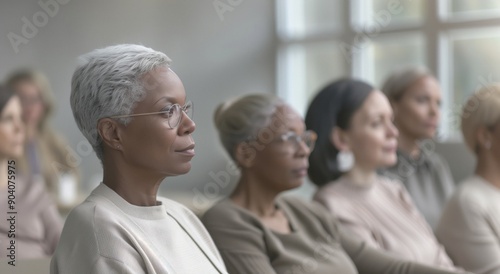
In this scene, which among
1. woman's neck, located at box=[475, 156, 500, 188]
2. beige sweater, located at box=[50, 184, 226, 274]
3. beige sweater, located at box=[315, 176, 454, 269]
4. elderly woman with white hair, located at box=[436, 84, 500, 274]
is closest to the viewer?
beige sweater, located at box=[50, 184, 226, 274]

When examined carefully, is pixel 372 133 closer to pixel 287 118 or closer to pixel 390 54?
pixel 287 118

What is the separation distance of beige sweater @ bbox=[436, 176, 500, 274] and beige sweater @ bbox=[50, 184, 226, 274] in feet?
5.36

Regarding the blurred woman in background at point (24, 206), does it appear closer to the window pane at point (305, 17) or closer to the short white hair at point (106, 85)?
the short white hair at point (106, 85)

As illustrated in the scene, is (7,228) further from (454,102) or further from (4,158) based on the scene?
(454,102)

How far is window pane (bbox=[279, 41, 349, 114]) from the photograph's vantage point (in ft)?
22.3

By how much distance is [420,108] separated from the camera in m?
3.86

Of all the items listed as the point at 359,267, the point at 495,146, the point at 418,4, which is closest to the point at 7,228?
the point at 359,267

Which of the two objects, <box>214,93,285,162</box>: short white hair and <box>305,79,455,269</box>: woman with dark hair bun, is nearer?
<box>214,93,285,162</box>: short white hair

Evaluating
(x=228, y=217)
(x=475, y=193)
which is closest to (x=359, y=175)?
(x=475, y=193)

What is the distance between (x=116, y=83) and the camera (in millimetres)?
1636

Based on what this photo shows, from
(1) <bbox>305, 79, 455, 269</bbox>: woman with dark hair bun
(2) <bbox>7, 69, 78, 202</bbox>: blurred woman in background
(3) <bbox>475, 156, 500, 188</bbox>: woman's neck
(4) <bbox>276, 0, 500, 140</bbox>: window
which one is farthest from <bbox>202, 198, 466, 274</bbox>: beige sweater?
(4) <bbox>276, 0, 500, 140</bbox>: window

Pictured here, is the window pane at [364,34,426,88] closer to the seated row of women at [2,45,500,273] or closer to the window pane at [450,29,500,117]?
the window pane at [450,29,500,117]
